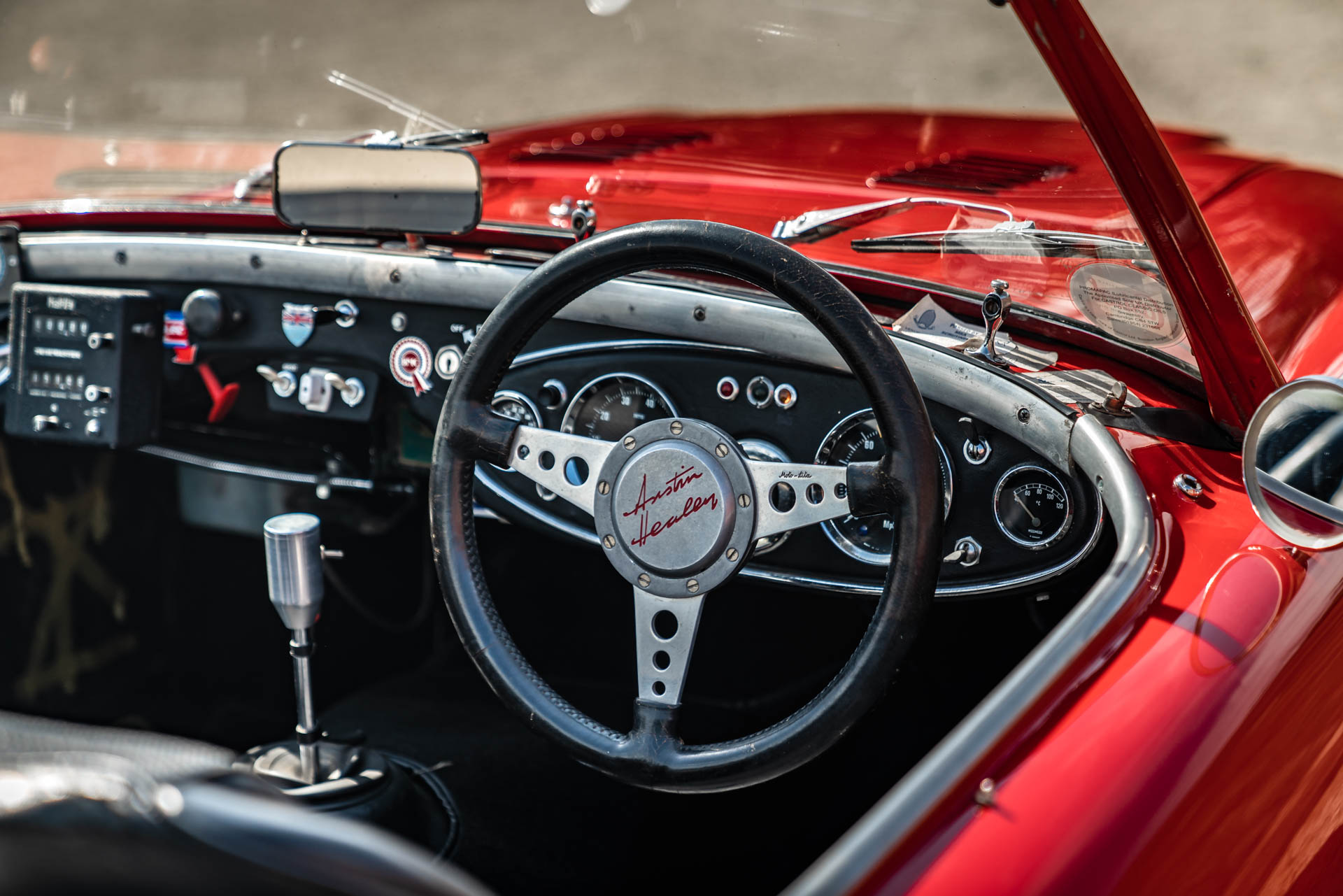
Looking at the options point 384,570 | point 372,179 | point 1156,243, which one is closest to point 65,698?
point 384,570

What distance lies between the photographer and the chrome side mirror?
1076 millimetres

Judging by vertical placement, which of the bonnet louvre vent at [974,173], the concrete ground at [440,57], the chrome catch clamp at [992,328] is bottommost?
the chrome catch clamp at [992,328]

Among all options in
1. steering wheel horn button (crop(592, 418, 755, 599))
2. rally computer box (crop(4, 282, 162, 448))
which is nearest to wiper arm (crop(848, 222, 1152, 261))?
steering wheel horn button (crop(592, 418, 755, 599))

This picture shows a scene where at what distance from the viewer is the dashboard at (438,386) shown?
1.37 metres

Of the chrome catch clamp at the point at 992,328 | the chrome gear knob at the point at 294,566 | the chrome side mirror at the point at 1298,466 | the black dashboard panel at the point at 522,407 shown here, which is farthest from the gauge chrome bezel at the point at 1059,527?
the chrome gear knob at the point at 294,566

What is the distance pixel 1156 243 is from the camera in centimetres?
120

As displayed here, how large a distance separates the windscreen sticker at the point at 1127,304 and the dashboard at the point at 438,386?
0.18 meters

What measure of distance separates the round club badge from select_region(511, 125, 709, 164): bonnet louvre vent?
2.12 feet

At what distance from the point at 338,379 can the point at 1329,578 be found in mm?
1439

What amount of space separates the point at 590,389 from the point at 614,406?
0.04 metres

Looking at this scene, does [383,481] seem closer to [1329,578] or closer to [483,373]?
[483,373]

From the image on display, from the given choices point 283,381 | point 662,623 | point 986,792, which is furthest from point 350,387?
point 986,792

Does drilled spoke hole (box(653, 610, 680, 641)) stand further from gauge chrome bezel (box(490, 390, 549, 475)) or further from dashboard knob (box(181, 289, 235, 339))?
dashboard knob (box(181, 289, 235, 339))

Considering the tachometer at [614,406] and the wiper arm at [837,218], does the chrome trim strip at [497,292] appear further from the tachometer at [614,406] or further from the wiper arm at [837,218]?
the wiper arm at [837,218]
